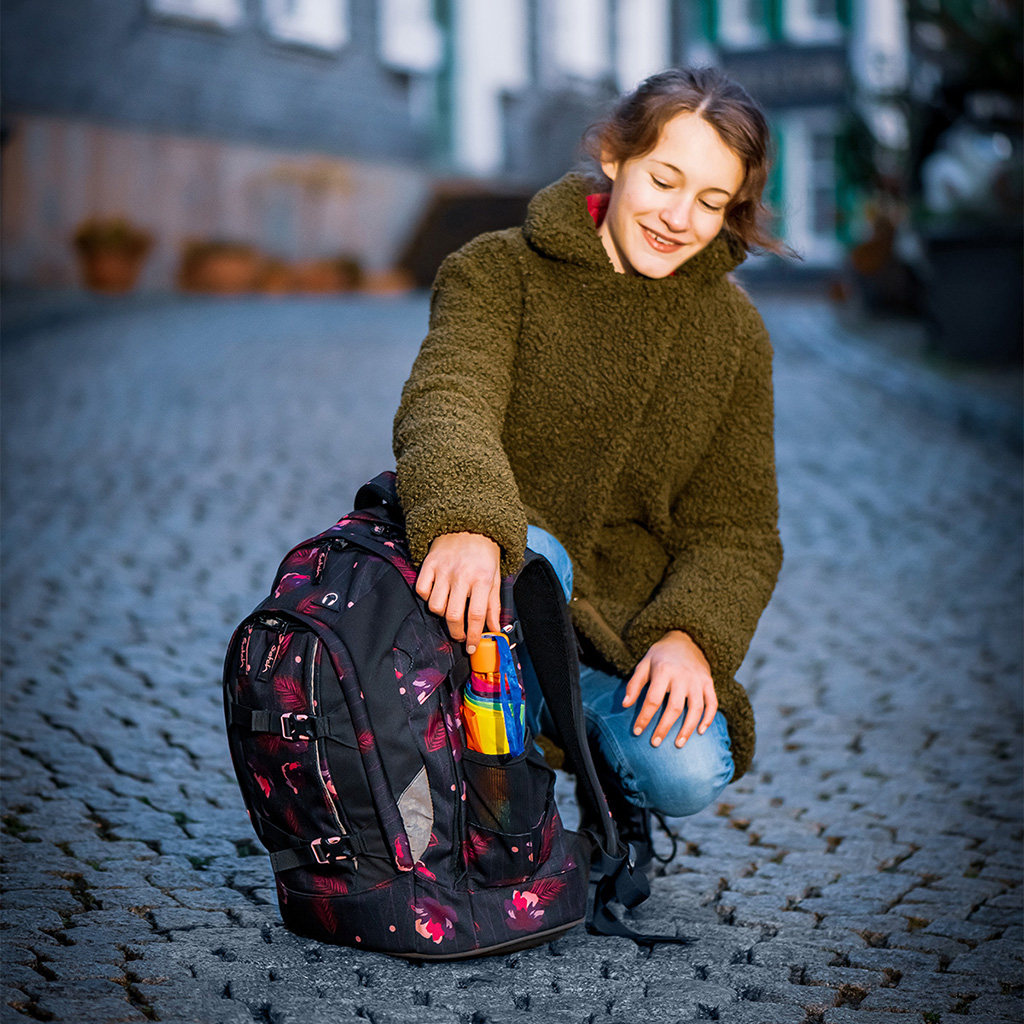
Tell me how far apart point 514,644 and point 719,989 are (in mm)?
601

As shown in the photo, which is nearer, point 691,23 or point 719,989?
point 719,989

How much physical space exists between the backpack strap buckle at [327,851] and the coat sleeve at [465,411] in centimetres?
41

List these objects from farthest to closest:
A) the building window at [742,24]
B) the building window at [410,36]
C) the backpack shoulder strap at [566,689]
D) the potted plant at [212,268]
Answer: the building window at [742,24], the building window at [410,36], the potted plant at [212,268], the backpack shoulder strap at [566,689]

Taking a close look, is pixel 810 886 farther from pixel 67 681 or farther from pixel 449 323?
pixel 67 681

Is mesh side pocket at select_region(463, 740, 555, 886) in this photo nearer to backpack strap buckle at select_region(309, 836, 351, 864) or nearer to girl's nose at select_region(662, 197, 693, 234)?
backpack strap buckle at select_region(309, 836, 351, 864)

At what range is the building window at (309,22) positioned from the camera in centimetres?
1431

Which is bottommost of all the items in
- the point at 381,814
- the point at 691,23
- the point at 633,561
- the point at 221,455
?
the point at 221,455

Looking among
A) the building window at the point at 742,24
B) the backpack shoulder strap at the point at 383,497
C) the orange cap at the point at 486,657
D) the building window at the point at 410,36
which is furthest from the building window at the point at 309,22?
the orange cap at the point at 486,657

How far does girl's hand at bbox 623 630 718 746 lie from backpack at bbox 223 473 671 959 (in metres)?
0.20

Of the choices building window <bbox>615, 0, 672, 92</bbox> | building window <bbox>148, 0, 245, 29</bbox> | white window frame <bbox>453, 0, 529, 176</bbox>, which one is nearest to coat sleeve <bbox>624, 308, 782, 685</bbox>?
building window <bbox>148, 0, 245, 29</bbox>

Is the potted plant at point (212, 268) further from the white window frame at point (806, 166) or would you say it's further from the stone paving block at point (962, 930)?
the stone paving block at point (962, 930)

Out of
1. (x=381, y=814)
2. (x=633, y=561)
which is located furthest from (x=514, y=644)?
(x=633, y=561)

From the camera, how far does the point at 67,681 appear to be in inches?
138

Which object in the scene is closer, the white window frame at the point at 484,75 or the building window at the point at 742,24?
the white window frame at the point at 484,75
